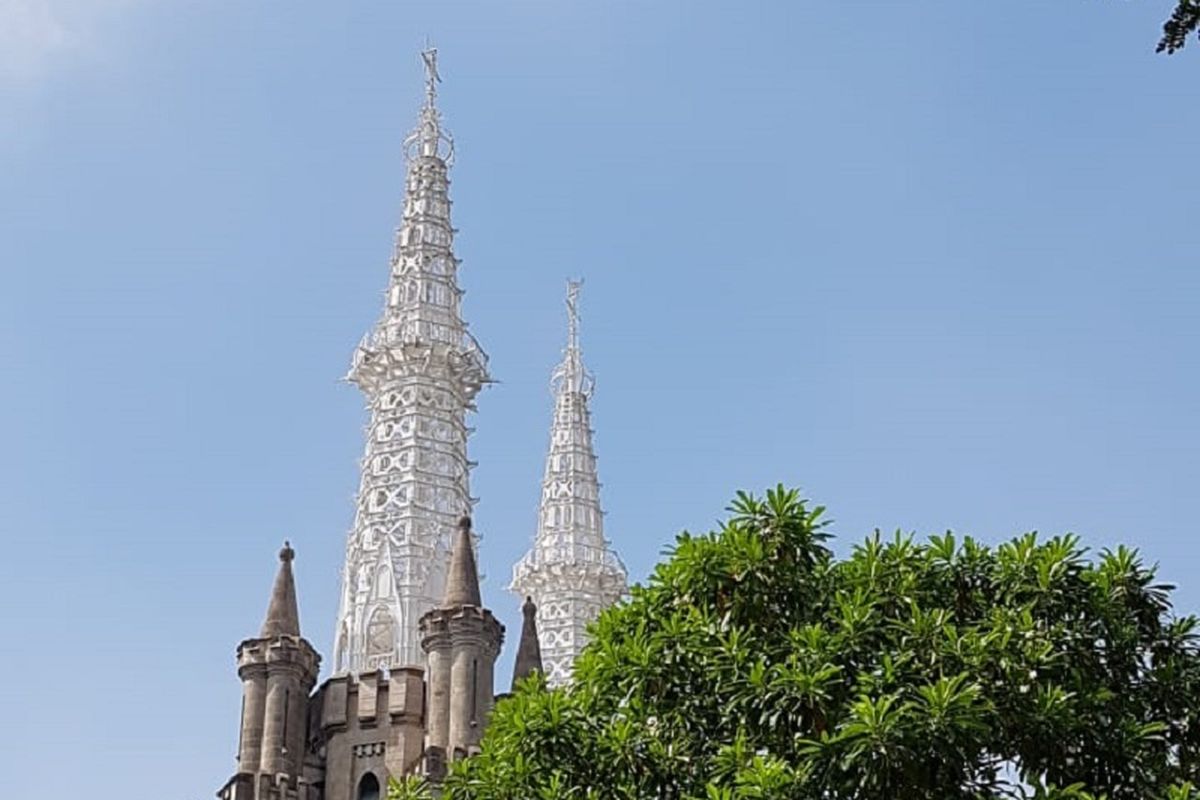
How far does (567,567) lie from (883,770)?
2105 inches

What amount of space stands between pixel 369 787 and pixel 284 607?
15.3ft

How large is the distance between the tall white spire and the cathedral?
0.07m

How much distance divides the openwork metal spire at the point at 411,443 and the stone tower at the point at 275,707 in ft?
17.6

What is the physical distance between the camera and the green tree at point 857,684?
54.9 ft

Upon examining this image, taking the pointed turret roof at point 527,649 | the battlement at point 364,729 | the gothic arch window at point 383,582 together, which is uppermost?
the gothic arch window at point 383,582

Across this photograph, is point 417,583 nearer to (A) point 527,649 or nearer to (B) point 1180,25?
(A) point 527,649

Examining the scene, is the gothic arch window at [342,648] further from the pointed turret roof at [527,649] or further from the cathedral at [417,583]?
the pointed turret roof at [527,649]

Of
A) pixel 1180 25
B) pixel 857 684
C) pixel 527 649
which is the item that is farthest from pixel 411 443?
pixel 1180 25

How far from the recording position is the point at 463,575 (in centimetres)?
4450

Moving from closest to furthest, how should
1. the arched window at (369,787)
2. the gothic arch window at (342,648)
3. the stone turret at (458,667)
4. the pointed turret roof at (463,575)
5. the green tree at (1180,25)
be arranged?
the green tree at (1180,25) < the stone turret at (458,667) < the arched window at (369,787) < the pointed turret roof at (463,575) < the gothic arch window at (342,648)

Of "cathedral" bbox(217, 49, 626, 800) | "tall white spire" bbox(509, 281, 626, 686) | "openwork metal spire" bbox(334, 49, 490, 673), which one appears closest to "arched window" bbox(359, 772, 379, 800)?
"cathedral" bbox(217, 49, 626, 800)

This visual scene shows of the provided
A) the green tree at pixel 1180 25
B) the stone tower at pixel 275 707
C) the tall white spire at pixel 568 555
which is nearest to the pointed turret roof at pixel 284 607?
the stone tower at pixel 275 707

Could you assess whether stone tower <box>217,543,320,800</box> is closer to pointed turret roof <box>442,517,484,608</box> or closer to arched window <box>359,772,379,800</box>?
arched window <box>359,772,379,800</box>

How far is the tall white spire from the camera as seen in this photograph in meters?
69.6
